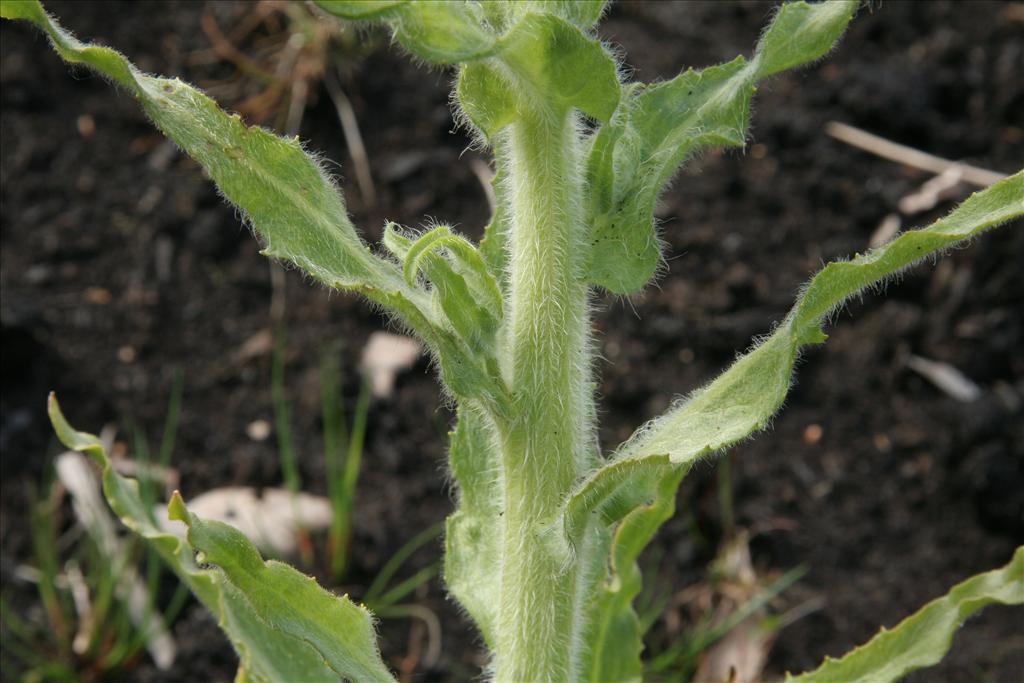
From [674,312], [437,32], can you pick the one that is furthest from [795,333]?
[674,312]

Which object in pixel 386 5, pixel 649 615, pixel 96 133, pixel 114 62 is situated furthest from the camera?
pixel 96 133

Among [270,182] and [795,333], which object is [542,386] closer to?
[795,333]

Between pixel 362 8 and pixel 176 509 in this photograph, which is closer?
pixel 362 8

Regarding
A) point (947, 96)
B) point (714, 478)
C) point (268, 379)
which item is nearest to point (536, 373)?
point (714, 478)

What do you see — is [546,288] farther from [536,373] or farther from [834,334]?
[834,334]

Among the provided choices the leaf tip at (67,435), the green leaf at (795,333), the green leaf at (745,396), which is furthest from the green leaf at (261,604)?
the green leaf at (795,333)

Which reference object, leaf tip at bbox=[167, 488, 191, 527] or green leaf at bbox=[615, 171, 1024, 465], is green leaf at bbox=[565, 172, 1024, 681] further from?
leaf tip at bbox=[167, 488, 191, 527]

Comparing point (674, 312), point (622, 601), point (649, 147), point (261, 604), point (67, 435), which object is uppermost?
point (649, 147)
